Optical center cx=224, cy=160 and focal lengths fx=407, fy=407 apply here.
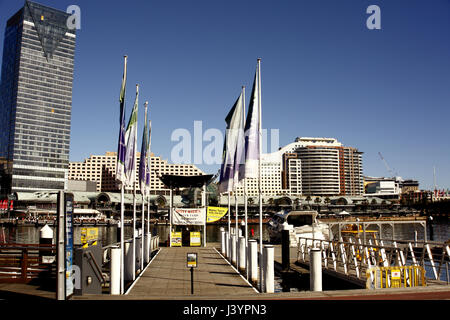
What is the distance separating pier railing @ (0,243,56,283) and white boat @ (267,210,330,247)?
26451 millimetres

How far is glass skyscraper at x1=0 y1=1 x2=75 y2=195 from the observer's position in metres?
170

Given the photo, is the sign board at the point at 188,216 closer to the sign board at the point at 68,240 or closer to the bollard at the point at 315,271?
the bollard at the point at 315,271

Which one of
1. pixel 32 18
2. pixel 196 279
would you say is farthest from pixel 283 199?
pixel 196 279

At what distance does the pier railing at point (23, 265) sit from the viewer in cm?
1466

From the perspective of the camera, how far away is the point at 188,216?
35.6 m

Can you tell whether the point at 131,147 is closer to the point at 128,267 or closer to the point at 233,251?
the point at 128,267

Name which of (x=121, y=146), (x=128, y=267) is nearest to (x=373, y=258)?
(x=128, y=267)

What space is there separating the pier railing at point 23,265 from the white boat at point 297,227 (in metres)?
26.5

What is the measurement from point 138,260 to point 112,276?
314 inches

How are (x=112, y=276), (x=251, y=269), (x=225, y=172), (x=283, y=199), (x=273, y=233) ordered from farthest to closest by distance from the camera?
(x=283, y=199)
(x=273, y=233)
(x=225, y=172)
(x=251, y=269)
(x=112, y=276)

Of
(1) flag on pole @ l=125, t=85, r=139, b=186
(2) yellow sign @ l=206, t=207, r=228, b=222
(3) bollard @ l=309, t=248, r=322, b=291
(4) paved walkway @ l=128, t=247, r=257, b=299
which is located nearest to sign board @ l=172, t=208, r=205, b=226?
(2) yellow sign @ l=206, t=207, r=228, b=222

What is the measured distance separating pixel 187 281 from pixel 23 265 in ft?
20.6
